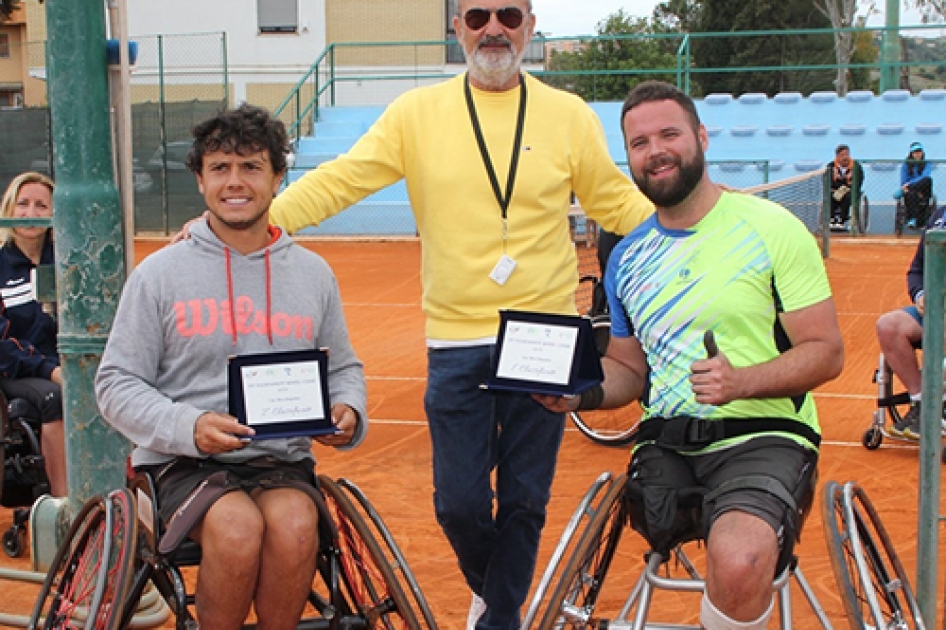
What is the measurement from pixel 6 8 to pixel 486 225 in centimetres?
4328

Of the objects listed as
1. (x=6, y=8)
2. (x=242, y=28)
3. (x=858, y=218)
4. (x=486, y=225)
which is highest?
(x=6, y=8)

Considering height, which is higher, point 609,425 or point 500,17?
point 500,17

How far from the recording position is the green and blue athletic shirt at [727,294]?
3.57m

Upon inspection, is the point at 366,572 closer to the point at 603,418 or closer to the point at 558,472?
the point at 558,472

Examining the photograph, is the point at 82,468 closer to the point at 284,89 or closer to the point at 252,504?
the point at 252,504

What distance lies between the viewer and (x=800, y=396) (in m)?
3.61

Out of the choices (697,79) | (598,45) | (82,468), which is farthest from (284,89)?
(82,468)

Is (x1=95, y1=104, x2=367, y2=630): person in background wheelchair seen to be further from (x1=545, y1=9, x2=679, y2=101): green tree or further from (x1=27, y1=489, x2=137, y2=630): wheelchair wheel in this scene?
(x1=545, y1=9, x2=679, y2=101): green tree

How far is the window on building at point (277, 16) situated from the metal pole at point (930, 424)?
105 ft

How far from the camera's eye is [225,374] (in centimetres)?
370

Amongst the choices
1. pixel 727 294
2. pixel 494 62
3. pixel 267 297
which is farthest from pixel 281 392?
pixel 494 62

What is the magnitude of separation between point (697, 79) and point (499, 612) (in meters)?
35.2

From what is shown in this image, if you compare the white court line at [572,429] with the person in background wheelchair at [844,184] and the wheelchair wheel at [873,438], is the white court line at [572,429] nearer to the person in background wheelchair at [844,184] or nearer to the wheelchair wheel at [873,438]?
the wheelchair wheel at [873,438]

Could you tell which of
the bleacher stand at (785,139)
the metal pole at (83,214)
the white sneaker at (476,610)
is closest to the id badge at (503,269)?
the white sneaker at (476,610)
